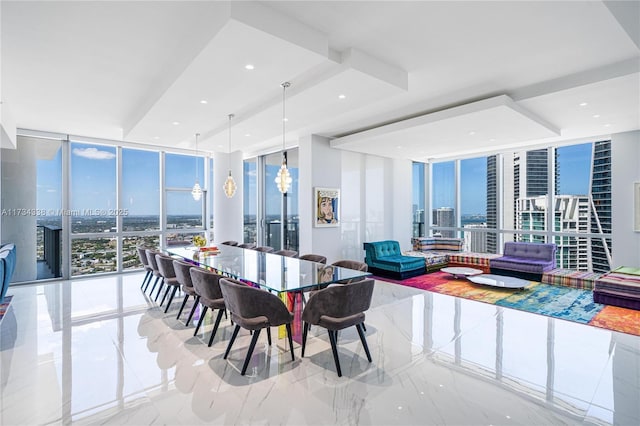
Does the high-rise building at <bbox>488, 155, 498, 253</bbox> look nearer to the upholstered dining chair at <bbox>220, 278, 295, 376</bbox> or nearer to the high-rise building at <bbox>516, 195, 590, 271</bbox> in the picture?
the high-rise building at <bbox>516, 195, 590, 271</bbox>

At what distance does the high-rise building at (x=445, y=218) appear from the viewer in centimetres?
899

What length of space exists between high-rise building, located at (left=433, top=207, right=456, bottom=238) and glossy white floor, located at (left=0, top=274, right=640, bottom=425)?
4897mm

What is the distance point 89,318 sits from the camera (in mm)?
4164

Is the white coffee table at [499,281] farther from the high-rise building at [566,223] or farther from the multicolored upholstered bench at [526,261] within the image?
the high-rise building at [566,223]

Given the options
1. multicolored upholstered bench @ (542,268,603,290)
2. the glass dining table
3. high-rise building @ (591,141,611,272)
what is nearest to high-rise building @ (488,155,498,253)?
high-rise building @ (591,141,611,272)

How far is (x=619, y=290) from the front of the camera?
467 cm

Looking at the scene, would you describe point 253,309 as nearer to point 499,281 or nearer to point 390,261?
point 390,261

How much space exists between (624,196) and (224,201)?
8.32 metres

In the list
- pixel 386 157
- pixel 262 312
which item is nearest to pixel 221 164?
pixel 386 157

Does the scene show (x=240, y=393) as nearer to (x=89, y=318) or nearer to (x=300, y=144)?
(x=89, y=318)

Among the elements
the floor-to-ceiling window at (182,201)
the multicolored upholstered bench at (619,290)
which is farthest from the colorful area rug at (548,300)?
the floor-to-ceiling window at (182,201)

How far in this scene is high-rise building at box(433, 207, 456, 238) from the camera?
8992 mm

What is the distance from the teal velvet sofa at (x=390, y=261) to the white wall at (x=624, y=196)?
3522 millimetres

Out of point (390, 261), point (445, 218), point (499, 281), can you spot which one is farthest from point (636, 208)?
point (390, 261)
